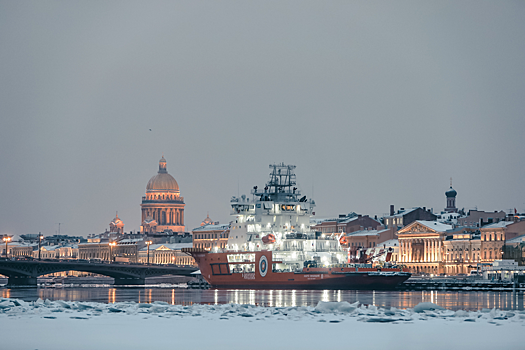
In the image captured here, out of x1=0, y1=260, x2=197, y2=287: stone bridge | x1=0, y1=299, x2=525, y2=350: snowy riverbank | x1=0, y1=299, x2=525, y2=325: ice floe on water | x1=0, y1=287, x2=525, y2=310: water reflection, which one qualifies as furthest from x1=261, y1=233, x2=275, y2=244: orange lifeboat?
x1=0, y1=299, x2=525, y2=350: snowy riverbank

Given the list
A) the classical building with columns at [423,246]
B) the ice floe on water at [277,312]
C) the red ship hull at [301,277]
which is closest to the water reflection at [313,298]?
the red ship hull at [301,277]

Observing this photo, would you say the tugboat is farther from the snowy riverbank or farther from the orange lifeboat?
the snowy riverbank

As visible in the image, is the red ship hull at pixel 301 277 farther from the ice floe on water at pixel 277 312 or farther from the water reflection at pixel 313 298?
the ice floe on water at pixel 277 312

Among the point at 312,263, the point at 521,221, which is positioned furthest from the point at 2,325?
the point at 521,221

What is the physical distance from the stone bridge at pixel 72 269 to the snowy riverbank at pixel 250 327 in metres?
92.0

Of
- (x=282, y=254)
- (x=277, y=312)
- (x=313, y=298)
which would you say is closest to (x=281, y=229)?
(x=282, y=254)

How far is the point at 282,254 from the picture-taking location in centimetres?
9819

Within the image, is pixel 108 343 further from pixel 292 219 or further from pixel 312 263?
pixel 292 219

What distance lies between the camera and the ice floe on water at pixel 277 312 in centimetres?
3709

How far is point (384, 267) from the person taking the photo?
10081 centimetres

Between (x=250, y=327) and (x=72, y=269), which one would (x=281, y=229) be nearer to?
Answer: (x=72, y=269)

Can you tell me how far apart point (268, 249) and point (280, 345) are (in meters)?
69.6

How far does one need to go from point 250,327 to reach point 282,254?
211ft

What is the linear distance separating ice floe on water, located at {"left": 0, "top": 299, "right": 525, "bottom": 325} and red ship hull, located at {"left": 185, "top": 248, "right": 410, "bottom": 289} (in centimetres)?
4956
